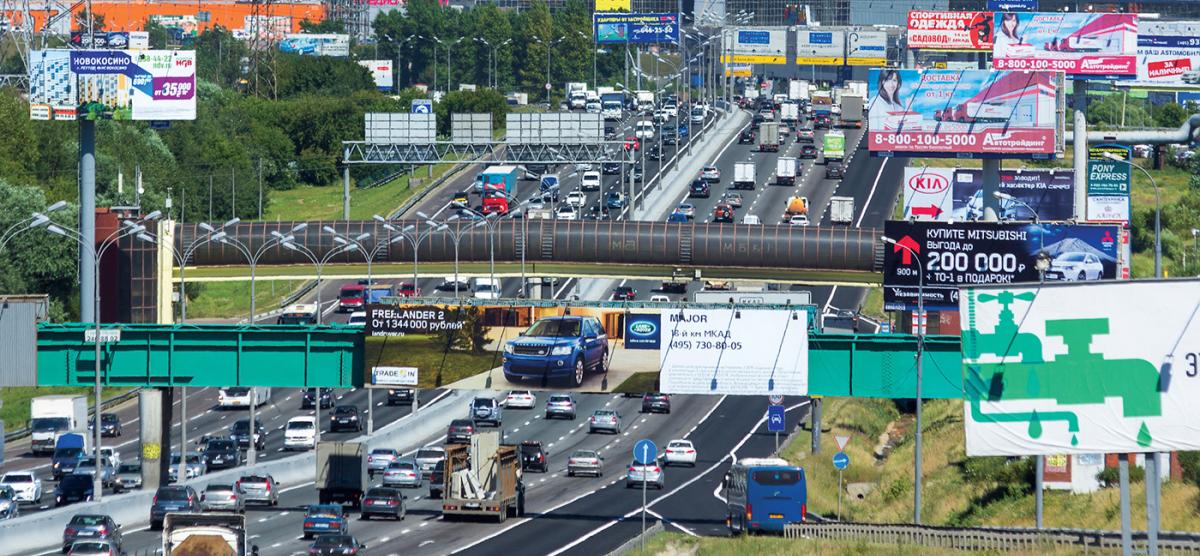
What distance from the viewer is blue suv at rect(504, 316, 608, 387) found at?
54938 mm

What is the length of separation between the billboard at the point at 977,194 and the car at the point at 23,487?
5266 centimetres

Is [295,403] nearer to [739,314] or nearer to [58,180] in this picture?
[58,180]

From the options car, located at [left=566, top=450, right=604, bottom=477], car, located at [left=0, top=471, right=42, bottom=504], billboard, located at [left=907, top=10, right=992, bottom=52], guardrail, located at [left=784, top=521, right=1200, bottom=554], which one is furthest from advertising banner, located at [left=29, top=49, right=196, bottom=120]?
billboard, located at [left=907, top=10, right=992, bottom=52]

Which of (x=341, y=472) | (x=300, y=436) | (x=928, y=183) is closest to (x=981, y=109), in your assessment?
(x=928, y=183)

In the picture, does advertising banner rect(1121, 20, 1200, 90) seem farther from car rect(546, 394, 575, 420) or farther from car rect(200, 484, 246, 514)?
car rect(200, 484, 246, 514)

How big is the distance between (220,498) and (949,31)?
4842 inches

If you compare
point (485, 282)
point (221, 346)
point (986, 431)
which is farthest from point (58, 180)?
point (986, 431)

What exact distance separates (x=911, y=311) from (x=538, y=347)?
2001 cm

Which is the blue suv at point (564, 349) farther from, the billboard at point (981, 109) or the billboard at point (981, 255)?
the billboard at point (981, 109)

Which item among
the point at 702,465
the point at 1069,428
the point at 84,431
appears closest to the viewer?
the point at 1069,428

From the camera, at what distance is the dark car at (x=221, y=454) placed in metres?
77.7

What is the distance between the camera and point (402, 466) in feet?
232

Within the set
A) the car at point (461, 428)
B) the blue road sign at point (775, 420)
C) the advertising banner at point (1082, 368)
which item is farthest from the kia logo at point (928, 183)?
the advertising banner at point (1082, 368)

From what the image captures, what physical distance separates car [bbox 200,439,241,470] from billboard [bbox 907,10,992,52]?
10436 centimetres
